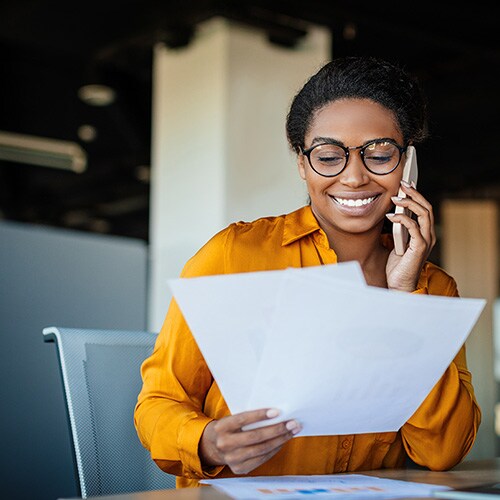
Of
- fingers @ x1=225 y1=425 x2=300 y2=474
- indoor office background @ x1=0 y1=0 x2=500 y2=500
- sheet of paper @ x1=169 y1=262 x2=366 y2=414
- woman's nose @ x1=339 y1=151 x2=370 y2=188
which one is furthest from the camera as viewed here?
indoor office background @ x1=0 y1=0 x2=500 y2=500

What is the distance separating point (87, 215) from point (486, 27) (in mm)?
8459

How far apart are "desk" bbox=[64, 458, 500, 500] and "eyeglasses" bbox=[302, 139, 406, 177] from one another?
563mm

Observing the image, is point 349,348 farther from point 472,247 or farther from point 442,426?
point 472,247

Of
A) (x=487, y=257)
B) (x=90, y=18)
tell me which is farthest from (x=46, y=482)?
(x=487, y=257)

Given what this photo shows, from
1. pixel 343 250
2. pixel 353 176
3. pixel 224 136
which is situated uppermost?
pixel 224 136

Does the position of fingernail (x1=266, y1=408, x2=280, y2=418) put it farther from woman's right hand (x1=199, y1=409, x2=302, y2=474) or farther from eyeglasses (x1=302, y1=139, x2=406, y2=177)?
eyeglasses (x1=302, y1=139, x2=406, y2=177)

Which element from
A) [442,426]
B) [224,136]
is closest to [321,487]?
[442,426]

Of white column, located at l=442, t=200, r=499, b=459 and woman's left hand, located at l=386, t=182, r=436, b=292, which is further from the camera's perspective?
white column, located at l=442, t=200, r=499, b=459

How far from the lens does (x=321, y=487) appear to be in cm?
114

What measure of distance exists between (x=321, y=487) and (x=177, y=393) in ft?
1.28

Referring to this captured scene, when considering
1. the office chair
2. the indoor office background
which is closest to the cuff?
the office chair

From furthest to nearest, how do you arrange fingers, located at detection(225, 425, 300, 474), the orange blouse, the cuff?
the orange blouse → the cuff → fingers, located at detection(225, 425, 300, 474)

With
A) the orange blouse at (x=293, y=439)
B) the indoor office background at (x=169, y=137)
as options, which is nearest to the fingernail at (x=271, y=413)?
the orange blouse at (x=293, y=439)

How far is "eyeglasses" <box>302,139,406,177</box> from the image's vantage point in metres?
1.57
